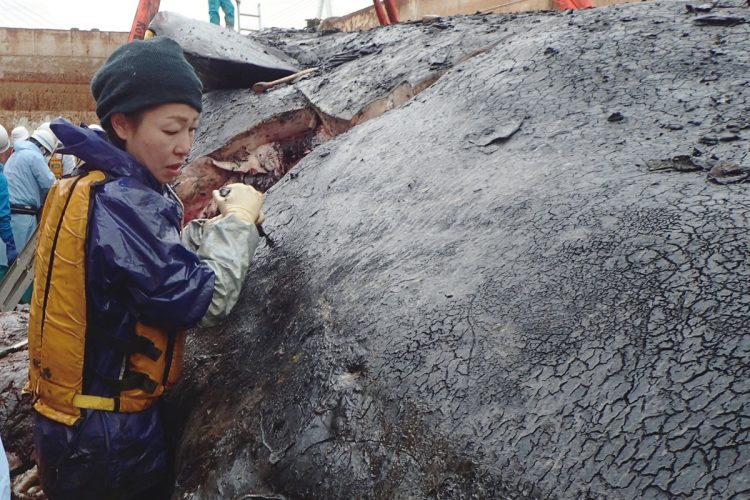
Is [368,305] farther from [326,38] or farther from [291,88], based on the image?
[326,38]

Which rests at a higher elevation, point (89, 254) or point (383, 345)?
point (89, 254)

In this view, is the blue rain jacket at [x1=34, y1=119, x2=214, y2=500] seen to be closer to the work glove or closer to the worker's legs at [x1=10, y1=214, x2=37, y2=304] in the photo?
the work glove

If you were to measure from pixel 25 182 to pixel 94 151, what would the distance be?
496 cm

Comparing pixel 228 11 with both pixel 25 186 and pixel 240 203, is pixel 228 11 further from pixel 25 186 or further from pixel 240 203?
pixel 240 203

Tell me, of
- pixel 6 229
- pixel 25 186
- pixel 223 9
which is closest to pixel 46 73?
pixel 223 9

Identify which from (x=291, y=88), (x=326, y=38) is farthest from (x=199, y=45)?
(x=326, y=38)

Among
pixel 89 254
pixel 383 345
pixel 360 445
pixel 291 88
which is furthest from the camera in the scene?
pixel 291 88

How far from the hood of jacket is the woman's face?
5 cm

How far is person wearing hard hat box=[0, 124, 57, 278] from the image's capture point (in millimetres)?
5902

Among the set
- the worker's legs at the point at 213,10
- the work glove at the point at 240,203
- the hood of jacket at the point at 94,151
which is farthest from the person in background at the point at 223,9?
→ the hood of jacket at the point at 94,151

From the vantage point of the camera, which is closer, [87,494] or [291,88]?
[87,494]

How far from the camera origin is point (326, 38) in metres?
4.57

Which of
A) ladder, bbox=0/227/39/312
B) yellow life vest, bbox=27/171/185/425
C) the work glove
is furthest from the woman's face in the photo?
ladder, bbox=0/227/39/312

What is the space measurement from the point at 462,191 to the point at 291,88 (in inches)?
80.3
